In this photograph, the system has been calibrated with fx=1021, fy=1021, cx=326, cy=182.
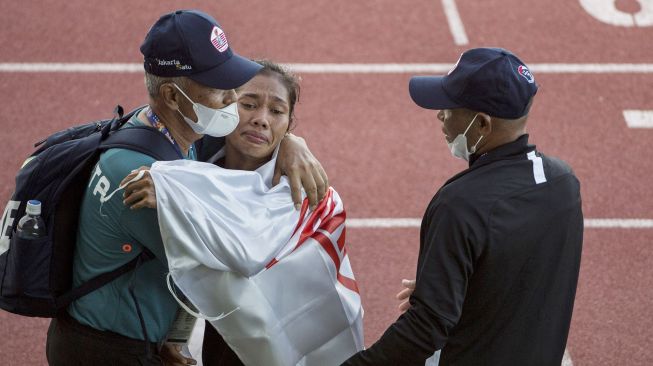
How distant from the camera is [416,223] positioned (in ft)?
21.6

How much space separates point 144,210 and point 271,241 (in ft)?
1.49

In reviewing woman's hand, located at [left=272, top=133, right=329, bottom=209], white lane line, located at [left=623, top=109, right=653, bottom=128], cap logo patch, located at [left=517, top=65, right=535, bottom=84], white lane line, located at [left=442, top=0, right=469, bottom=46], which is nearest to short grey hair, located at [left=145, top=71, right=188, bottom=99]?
woman's hand, located at [left=272, top=133, right=329, bottom=209]

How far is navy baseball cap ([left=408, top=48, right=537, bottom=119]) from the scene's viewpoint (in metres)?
3.46

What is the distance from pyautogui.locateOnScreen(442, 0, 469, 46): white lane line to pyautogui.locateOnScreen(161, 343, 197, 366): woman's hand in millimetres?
5078

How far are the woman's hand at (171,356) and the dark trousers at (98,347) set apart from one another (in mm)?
201

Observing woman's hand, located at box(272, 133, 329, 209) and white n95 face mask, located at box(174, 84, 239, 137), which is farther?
woman's hand, located at box(272, 133, 329, 209)

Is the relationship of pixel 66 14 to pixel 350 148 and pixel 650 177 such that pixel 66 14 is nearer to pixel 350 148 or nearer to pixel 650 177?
pixel 350 148

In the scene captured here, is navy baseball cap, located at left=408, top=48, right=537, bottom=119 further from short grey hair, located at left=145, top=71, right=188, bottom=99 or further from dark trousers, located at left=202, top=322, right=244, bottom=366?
dark trousers, located at left=202, top=322, right=244, bottom=366

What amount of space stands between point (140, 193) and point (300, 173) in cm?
75

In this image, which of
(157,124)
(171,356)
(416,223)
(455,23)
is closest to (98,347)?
(171,356)

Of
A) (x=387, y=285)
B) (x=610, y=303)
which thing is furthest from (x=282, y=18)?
(x=610, y=303)

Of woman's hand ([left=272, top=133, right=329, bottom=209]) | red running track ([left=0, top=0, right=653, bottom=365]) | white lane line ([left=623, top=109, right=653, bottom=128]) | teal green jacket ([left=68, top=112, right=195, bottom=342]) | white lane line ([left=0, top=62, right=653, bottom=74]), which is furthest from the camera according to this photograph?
white lane line ([left=0, top=62, right=653, bottom=74])

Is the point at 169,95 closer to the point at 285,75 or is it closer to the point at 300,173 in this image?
the point at 300,173

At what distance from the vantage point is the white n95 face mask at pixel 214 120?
3.53 m
